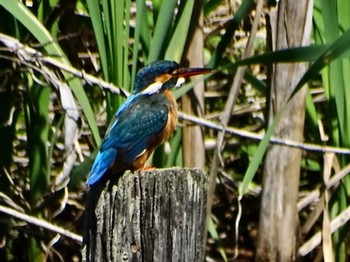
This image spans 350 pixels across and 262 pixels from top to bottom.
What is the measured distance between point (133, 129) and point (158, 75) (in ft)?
0.97

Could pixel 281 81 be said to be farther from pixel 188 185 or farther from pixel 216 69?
pixel 188 185

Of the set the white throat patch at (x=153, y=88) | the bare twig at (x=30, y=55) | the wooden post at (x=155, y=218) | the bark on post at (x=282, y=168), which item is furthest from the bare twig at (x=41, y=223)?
the wooden post at (x=155, y=218)

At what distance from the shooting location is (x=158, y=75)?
3.48m

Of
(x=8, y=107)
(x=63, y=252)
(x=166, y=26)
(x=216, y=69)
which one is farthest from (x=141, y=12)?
(x=63, y=252)

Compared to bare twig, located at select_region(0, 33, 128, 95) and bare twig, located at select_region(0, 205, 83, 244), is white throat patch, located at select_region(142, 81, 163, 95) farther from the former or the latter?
bare twig, located at select_region(0, 205, 83, 244)

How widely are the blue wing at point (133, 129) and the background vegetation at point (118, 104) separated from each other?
19 cm

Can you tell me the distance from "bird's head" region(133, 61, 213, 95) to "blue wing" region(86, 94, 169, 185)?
4 centimetres

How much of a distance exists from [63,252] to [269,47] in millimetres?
1541

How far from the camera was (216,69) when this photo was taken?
3389mm

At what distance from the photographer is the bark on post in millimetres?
3865

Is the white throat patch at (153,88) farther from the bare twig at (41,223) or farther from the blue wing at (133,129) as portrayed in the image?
the bare twig at (41,223)

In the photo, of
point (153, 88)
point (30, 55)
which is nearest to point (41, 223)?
point (30, 55)

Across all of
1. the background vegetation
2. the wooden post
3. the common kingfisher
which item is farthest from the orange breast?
the wooden post

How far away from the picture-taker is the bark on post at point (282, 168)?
387 centimetres
